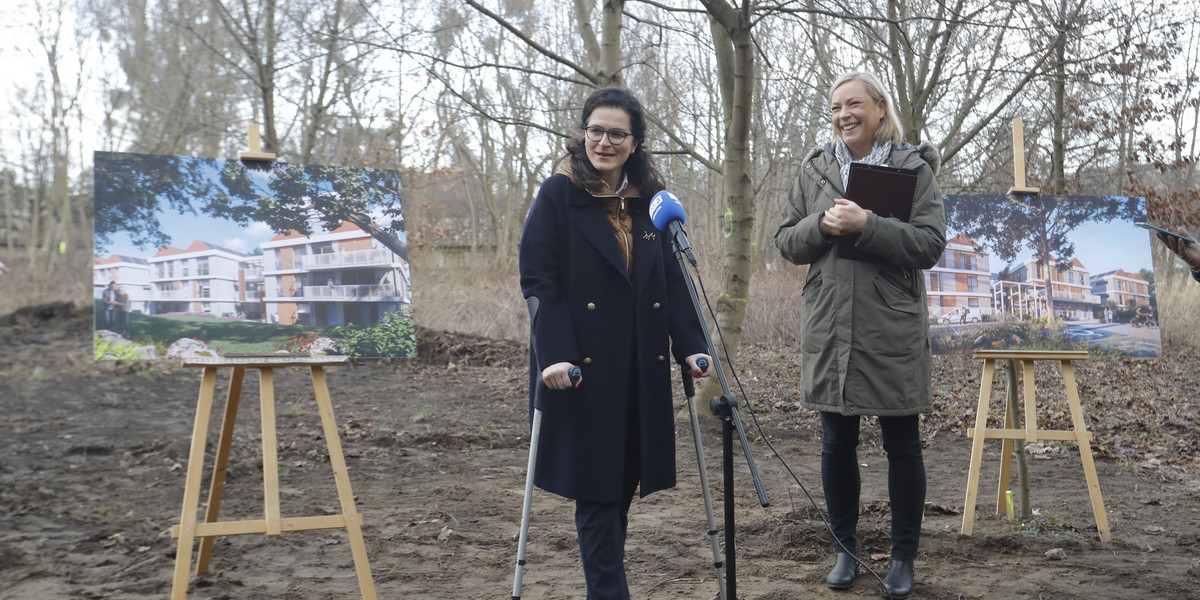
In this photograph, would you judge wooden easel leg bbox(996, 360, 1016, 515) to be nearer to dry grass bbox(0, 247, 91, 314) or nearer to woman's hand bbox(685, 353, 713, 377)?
woman's hand bbox(685, 353, 713, 377)

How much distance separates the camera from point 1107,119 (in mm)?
13070

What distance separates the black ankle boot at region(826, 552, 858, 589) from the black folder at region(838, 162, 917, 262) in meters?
1.13

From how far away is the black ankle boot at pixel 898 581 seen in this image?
319 cm

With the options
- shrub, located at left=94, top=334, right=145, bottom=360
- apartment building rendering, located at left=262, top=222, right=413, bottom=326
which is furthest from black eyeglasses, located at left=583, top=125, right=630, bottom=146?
shrub, located at left=94, top=334, right=145, bottom=360

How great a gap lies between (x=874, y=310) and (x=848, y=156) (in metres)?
0.63

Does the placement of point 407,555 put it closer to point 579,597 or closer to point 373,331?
point 579,597

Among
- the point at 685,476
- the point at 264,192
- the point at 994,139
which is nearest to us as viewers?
the point at 685,476

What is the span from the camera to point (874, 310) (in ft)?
10.5

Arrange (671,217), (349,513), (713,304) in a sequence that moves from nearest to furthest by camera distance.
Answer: (671,217) → (349,513) → (713,304)

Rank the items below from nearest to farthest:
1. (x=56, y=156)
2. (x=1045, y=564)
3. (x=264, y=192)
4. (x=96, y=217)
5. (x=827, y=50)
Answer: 1. (x=1045, y=564)
2. (x=96, y=217)
3. (x=264, y=192)
4. (x=827, y=50)
5. (x=56, y=156)

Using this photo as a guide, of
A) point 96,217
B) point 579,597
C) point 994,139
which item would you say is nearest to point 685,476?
point 579,597

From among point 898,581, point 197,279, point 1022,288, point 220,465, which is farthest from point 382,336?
point 1022,288

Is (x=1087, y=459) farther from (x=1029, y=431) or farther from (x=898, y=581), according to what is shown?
(x=898, y=581)

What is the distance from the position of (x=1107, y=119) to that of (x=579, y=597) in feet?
42.2
